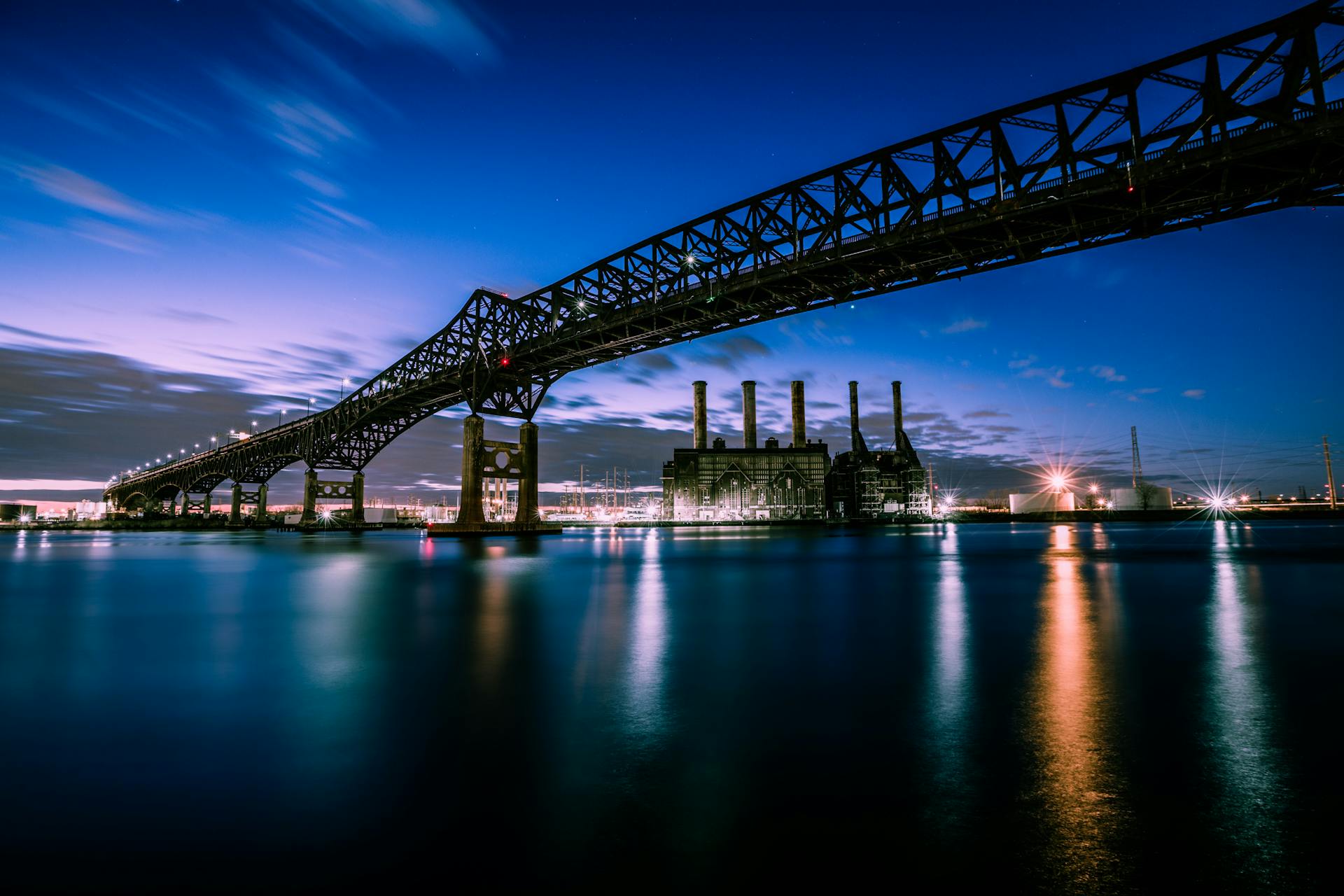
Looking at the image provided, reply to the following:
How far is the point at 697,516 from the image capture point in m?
118

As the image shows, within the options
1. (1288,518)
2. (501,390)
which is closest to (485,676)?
(501,390)

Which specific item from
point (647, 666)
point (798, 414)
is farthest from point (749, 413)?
point (647, 666)

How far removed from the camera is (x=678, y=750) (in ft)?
15.1

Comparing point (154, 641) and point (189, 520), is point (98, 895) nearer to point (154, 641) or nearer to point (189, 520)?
point (154, 641)

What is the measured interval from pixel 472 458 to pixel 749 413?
75960 mm

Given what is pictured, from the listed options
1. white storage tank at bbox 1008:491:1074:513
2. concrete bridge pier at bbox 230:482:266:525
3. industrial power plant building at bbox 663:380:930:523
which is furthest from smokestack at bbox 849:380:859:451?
concrete bridge pier at bbox 230:482:266:525

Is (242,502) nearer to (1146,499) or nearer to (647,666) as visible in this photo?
(647,666)

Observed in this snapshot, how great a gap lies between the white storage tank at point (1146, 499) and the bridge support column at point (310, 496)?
477 ft

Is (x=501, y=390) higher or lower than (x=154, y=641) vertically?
higher

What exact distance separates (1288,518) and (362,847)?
173714mm

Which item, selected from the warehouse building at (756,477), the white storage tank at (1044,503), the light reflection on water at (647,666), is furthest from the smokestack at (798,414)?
the light reflection on water at (647,666)

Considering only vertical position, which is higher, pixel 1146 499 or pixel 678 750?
pixel 1146 499

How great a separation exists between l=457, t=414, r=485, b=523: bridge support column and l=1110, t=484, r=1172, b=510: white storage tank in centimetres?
13319

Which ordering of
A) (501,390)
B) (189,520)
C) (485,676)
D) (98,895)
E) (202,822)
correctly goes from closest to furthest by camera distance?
(98,895) < (202,822) < (485,676) < (501,390) < (189,520)
